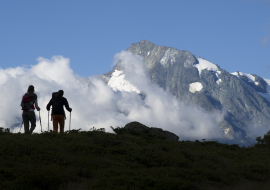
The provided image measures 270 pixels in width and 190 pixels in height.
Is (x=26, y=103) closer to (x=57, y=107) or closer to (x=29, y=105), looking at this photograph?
(x=29, y=105)

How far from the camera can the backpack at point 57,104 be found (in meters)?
16.3

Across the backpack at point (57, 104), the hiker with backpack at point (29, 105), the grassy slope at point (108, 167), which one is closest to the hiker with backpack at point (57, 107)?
the backpack at point (57, 104)

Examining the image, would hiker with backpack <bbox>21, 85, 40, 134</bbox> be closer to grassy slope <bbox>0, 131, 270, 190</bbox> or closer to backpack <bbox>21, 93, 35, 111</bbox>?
backpack <bbox>21, 93, 35, 111</bbox>

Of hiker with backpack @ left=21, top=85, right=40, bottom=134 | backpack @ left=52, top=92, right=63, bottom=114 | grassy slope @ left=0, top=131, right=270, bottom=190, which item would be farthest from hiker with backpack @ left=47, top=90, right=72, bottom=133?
grassy slope @ left=0, top=131, right=270, bottom=190

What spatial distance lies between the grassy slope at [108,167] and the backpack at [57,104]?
5.32ft

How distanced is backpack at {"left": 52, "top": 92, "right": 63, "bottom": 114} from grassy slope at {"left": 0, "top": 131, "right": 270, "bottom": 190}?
1.62m

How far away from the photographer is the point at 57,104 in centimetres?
1636

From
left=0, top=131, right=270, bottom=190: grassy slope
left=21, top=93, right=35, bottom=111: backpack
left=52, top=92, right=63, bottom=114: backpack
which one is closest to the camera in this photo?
left=0, top=131, right=270, bottom=190: grassy slope

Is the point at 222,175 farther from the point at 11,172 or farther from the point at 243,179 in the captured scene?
the point at 11,172

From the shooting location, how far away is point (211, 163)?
44.1 feet

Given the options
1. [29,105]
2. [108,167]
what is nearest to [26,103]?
[29,105]

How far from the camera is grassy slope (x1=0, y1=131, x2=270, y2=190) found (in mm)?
9438

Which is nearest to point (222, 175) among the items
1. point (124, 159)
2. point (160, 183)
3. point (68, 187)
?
point (160, 183)

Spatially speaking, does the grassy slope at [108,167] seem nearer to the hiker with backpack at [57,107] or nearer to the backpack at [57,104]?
the hiker with backpack at [57,107]
